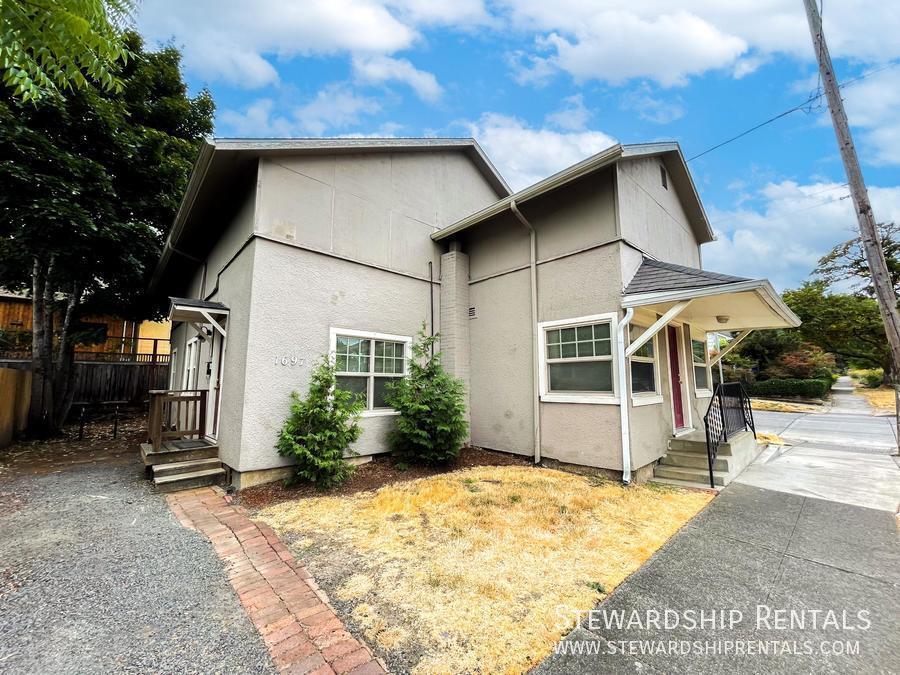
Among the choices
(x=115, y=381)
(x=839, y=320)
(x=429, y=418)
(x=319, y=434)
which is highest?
(x=839, y=320)

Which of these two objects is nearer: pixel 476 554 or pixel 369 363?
pixel 476 554

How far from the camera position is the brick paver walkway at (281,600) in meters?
2.18

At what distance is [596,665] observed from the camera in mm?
2158

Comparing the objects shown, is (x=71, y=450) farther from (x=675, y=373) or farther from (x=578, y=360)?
(x=675, y=373)

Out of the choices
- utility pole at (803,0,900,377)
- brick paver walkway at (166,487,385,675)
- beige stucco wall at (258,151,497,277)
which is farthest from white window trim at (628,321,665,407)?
brick paver walkway at (166,487,385,675)

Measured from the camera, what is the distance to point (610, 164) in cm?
610

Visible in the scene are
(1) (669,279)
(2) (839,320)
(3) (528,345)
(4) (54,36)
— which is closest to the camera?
(4) (54,36)

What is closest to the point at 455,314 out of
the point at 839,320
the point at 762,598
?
the point at 762,598

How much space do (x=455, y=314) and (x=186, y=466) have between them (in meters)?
5.34

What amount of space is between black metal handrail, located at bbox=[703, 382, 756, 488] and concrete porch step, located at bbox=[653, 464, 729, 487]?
123 millimetres

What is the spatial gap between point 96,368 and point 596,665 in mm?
16661

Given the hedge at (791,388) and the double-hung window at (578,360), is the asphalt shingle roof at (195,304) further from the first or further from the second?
the hedge at (791,388)

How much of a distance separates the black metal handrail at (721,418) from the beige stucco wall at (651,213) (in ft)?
9.41

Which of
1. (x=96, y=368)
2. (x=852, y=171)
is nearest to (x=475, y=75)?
(x=852, y=171)
